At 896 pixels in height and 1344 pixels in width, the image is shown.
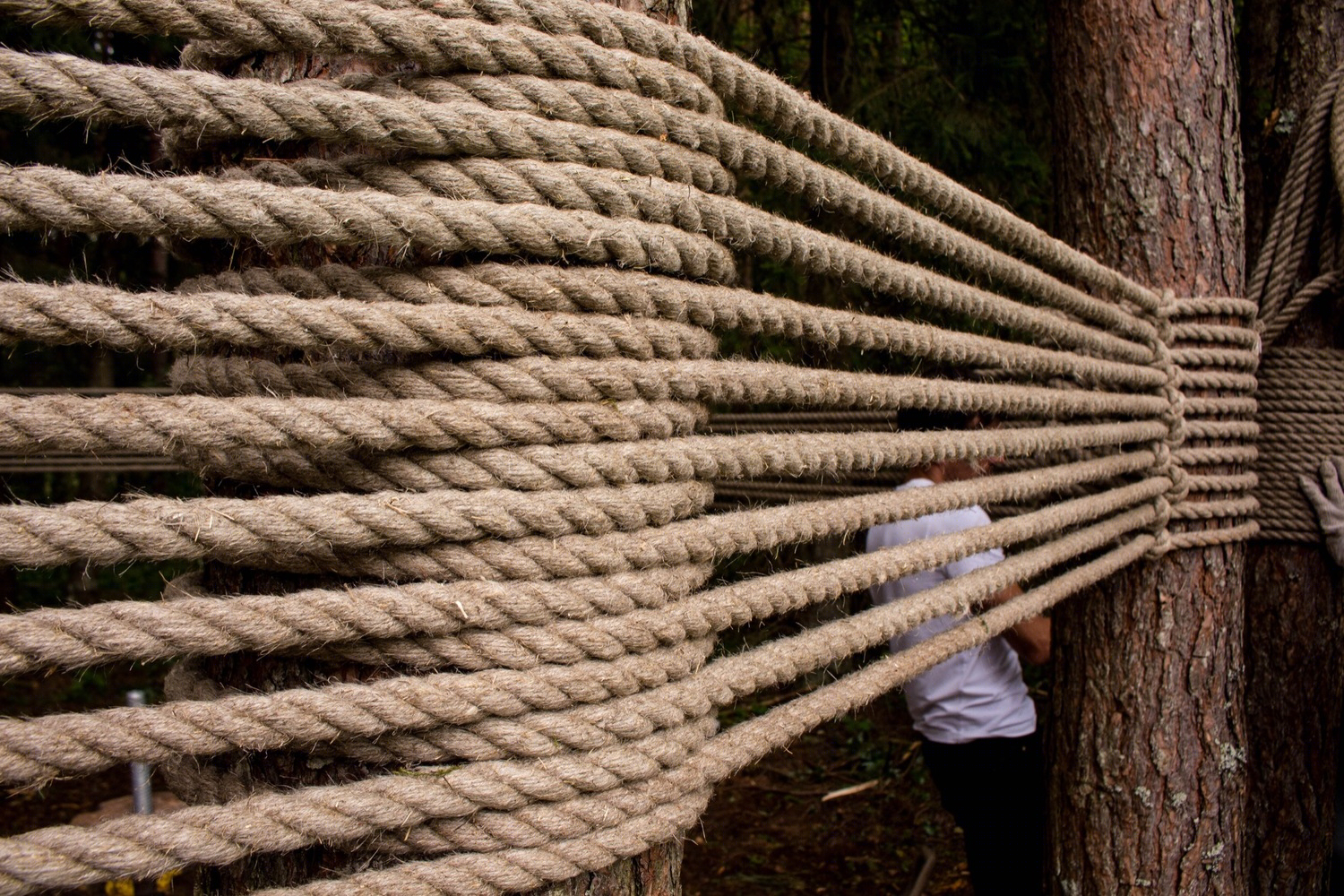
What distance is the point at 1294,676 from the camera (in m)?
1.84

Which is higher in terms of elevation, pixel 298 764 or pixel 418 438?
pixel 418 438

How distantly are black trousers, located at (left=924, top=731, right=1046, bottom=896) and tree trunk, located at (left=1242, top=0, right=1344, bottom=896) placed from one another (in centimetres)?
70

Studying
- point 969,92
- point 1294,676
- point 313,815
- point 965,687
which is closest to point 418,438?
point 313,815

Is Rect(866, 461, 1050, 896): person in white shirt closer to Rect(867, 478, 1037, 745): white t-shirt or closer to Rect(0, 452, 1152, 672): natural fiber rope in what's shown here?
Rect(867, 478, 1037, 745): white t-shirt

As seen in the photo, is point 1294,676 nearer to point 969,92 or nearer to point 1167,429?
point 1167,429

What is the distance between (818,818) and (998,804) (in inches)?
74.7

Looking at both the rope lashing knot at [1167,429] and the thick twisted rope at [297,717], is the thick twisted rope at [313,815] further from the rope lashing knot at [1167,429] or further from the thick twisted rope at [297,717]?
the rope lashing knot at [1167,429]

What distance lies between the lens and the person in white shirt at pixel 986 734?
2.42 m

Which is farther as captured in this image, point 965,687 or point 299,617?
point 965,687

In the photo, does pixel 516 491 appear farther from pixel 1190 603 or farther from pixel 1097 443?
pixel 1190 603

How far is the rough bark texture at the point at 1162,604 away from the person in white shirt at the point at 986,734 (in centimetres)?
66

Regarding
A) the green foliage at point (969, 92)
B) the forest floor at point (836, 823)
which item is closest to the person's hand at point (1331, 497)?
the green foliage at point (969, 92)

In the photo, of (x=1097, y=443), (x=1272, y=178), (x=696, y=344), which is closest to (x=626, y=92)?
(x=696, y=344)

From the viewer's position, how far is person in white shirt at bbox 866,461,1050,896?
2416 mm
